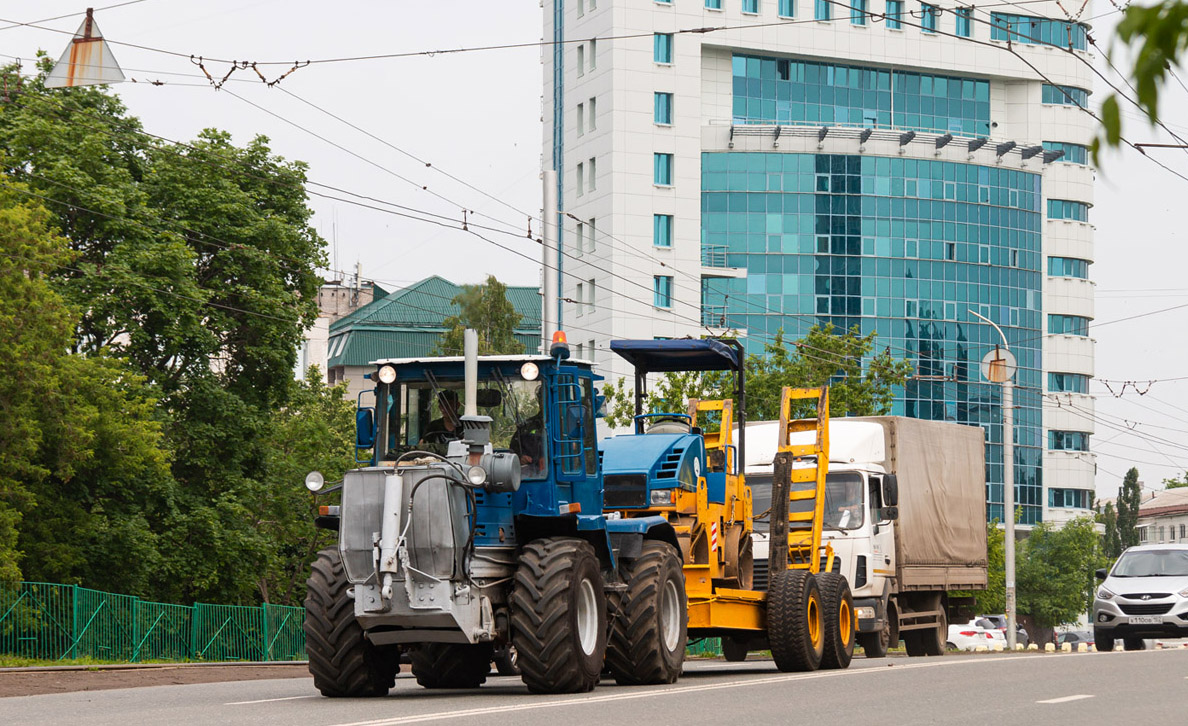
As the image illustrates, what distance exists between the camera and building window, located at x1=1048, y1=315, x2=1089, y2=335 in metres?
98.9

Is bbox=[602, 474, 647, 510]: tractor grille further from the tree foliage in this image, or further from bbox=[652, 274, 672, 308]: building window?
bbox=[652, 274, 672, 308]: building window

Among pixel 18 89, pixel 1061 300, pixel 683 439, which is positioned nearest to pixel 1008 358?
pixel 18 89

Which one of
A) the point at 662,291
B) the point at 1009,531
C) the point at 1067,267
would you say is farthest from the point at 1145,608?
the point at 1067,267

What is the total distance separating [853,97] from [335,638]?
254ft

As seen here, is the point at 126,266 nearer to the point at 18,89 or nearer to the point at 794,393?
the point at 18,89

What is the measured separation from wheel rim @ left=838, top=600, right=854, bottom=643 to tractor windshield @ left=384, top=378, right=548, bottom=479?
6651 mm

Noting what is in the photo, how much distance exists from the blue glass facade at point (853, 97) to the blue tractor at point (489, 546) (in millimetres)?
72233

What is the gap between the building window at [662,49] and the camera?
272 ft

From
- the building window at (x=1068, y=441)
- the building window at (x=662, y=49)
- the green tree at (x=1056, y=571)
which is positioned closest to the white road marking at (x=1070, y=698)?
the building window at (x=662, y=49)

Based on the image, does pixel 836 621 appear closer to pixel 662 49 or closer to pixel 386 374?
pixel 386 374

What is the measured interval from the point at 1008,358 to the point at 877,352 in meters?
34.9

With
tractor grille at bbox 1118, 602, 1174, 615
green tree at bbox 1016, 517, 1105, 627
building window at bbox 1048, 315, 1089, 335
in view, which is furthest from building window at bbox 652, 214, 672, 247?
tractor grille at bbox 1118, 602, 1174, 615

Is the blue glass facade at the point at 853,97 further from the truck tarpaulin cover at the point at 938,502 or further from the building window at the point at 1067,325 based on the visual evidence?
the truck tarpaulin cover at the point at 938,502

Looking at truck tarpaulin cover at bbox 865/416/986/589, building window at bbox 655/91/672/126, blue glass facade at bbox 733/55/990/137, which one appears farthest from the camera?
blue glass facade at bbox 733/55/990/137
